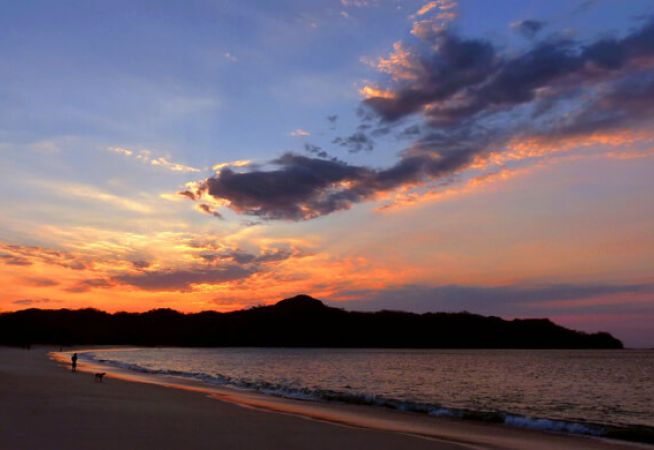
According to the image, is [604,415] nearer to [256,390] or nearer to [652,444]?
[652,444]

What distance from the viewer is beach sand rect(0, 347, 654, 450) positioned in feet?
45.0

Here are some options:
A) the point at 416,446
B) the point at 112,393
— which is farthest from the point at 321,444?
the point at 112,393

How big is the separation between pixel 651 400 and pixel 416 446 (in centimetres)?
3526

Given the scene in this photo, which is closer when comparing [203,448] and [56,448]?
[56,448]

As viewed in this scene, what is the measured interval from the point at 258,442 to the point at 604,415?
2410 centimetres

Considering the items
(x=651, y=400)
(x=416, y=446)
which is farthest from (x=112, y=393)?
(x=651, y=400)

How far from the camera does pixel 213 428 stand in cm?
1681

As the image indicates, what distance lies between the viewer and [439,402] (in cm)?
3544

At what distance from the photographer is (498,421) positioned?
25094mm

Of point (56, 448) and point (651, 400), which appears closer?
point (56, 448)

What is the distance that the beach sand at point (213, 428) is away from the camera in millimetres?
13711

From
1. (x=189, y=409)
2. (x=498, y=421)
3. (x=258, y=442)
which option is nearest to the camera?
(x=258, y=442)

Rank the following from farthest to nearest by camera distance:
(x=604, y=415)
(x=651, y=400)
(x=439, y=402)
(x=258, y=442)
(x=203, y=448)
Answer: (x=651, y=400), (x=439, y=402), (x=604, y=415), (x=258, y=442), (x=203, y=448)

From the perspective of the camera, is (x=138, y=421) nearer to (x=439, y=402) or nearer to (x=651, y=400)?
(x=439, y=402)
